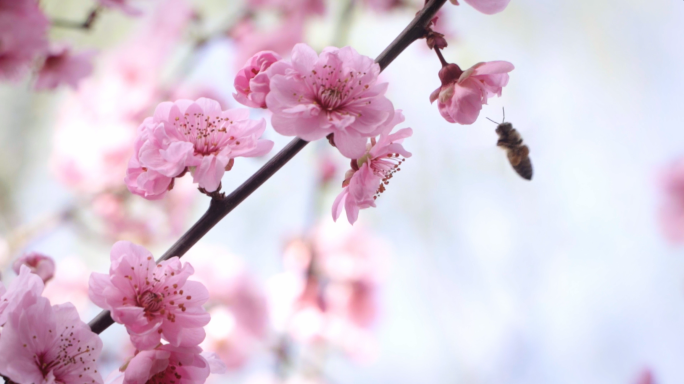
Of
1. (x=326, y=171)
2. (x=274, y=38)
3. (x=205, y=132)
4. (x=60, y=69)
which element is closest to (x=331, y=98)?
(x=205, y=132)

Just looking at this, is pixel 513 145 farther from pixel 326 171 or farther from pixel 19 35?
pixel 326 171

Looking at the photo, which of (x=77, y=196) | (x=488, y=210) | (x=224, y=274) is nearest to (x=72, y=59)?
(x=77, y=196)

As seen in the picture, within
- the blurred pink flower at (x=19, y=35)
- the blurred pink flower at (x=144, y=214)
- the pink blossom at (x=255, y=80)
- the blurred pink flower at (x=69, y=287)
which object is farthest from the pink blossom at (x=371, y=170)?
the blurred pink flower at (x=69, y=287)

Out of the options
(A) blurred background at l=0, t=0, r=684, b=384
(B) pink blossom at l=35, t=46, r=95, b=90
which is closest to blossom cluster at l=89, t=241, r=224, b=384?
(B) pink blossom at l=35, t=46, r=95, b=90

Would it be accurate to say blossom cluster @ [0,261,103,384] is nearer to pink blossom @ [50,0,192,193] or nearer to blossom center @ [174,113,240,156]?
blossom center @ [174,113,240,156]

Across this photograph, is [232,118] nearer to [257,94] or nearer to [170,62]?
[257,94]

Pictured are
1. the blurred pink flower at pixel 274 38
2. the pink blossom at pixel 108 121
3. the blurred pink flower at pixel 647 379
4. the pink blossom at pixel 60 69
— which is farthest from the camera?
the blurred pink flower at pixel 274 38

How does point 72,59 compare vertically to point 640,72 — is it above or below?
below

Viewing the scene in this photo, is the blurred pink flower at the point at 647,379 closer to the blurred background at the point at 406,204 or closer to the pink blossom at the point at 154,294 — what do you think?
the blurred background at the point at 406,204
